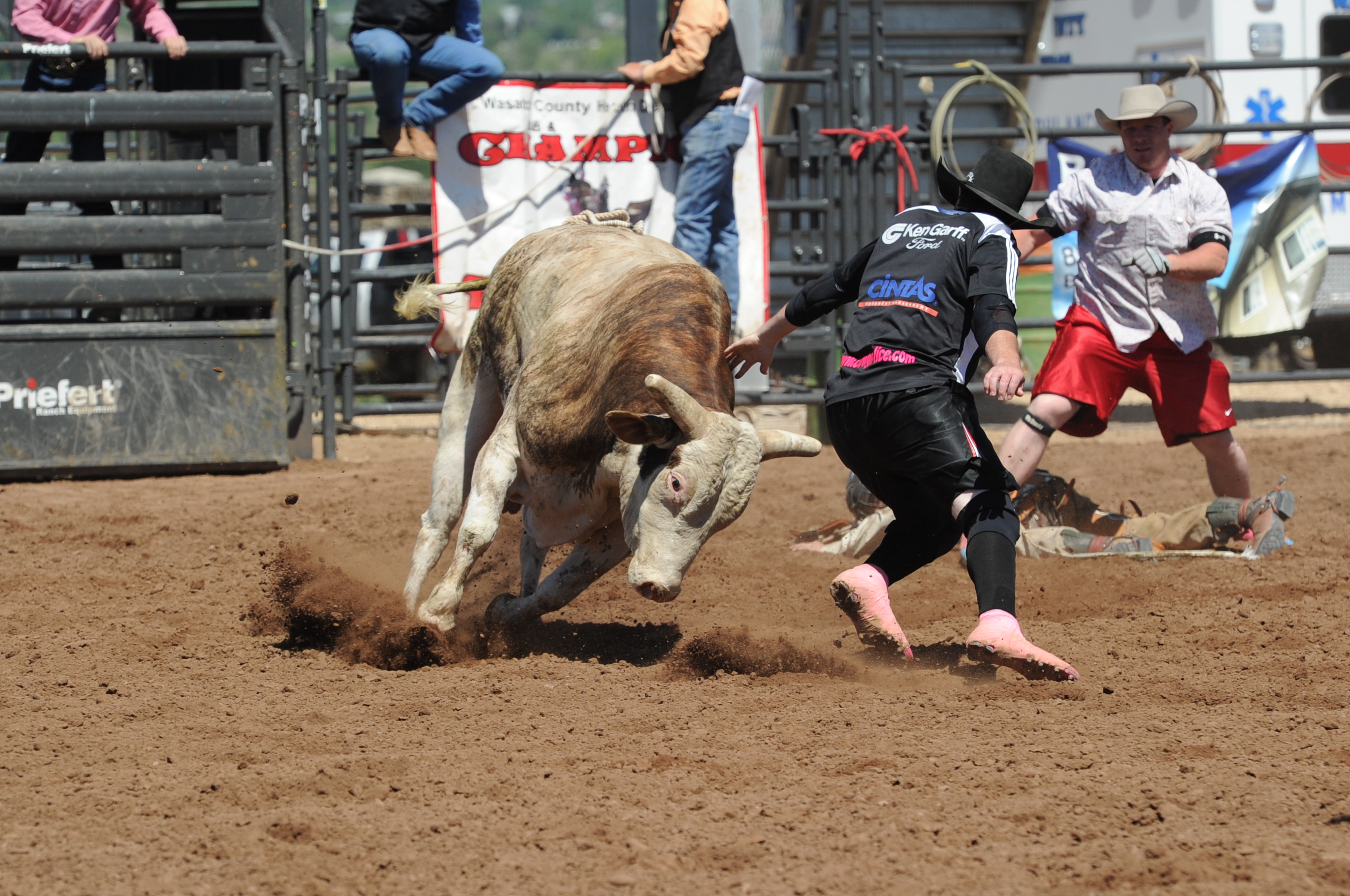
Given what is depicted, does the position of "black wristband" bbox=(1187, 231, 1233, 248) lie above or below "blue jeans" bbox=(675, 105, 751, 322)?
below

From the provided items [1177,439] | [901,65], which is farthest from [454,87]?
[1177,439]

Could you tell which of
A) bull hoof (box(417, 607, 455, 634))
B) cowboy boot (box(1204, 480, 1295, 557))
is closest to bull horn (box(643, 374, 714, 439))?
bull hoof (box(417, 607, 455, 634))

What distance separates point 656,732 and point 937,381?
139 cm

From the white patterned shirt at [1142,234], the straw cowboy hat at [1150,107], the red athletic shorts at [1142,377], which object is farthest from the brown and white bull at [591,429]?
the straw cowboy hat at [1150,107]

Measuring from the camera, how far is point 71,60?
25.0 ft

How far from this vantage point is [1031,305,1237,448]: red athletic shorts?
19.3 feet

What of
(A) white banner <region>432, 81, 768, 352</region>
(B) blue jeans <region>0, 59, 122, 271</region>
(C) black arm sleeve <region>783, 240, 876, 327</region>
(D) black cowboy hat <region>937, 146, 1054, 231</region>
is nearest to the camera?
(D) black cowboy hat <region>937, 146, 1054, 231</region>

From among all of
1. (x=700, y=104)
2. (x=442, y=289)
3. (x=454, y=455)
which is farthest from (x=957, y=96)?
(x=454, y=455)

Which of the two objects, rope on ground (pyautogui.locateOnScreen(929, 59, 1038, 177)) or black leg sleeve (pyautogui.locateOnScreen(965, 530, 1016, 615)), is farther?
rope on ground (pyautogui.locateOnScreen(929, 59, 1038, 177))

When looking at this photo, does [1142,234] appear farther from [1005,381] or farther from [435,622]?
[435,622]

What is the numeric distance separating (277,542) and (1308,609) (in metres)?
4.28

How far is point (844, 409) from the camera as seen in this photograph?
14.1 ft

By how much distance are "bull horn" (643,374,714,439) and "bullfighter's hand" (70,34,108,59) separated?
16.4 ft

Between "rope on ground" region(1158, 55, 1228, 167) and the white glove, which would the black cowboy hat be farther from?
"rope on ground" region(1158, 55, 1228, 167)
